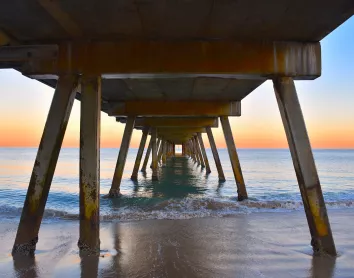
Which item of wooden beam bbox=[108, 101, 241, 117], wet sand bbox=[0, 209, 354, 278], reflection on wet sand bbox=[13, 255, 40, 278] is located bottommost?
reflection on wet sand bbox=[13, 255, 40, 278]

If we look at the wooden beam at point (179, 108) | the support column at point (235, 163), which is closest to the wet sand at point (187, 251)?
the support column at point (235, 163)

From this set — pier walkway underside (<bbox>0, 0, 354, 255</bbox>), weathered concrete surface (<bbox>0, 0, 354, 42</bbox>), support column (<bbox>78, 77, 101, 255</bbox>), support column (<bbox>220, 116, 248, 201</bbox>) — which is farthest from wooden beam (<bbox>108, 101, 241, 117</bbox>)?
support column (<bbox>78, 77, 101, 255</bbox>)

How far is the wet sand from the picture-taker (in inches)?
152

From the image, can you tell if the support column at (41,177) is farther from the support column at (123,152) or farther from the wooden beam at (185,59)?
the support column at (123,152)

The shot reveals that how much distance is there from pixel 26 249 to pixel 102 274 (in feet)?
4.53

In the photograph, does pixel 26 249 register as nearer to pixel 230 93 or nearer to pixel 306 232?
pixel 306 232

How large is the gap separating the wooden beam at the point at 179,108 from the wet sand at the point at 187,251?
386 centimetres

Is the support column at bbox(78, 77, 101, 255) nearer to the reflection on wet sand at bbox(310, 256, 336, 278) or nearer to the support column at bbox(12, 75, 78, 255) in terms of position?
the support column at bbox(12, 75, 78, 255)

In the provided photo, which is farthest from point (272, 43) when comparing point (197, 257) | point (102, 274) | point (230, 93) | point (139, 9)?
point (230, 93)

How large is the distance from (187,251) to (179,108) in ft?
19.4

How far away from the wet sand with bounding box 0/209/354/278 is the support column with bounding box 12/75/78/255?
277 millimetres

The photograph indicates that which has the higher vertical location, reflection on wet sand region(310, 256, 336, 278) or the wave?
the wave

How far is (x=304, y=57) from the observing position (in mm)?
4676

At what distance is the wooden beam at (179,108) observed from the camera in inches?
399
